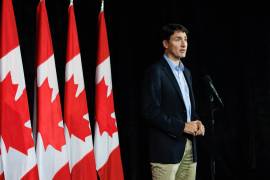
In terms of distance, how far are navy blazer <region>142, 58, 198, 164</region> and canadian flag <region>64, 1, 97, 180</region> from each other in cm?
56

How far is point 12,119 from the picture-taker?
270cm

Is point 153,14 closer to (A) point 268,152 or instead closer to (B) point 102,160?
(B) point 102,160

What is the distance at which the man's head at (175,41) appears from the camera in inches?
112

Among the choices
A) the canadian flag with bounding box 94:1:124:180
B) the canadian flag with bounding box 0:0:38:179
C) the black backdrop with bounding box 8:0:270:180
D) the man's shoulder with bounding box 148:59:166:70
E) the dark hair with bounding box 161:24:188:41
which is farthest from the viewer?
the black backdrop with bounding box 8:0:270:180

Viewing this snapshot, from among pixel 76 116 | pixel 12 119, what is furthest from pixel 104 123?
pixel 12 119

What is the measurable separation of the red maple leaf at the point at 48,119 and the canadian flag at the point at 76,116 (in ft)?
0.37

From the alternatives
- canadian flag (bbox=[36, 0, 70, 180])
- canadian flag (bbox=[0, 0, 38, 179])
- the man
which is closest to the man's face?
the man

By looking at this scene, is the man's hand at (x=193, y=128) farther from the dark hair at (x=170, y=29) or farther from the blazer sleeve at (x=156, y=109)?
the dark hair at (x=170, y=29)

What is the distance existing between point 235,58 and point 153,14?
95 cm

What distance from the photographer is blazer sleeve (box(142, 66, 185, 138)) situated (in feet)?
8.83

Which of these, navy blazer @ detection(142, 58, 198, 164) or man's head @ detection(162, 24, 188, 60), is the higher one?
man's head @ detection(162, 24, 188, 60)

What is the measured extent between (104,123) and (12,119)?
2.64 feet

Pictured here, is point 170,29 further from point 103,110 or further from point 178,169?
point 178,169

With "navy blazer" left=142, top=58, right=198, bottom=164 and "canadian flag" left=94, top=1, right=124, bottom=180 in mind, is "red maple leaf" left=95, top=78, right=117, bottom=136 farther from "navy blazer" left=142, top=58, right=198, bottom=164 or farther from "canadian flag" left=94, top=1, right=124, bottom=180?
"navy blazer" left=142, top=58, right=198, bottom=164
